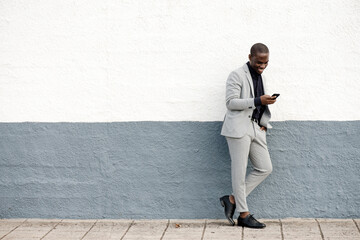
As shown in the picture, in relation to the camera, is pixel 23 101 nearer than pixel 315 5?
No

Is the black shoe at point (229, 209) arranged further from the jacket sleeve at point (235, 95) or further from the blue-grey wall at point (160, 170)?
the jacket sleeve at point (235, 95)

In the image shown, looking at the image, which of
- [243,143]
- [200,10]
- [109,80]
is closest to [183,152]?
[243,143]

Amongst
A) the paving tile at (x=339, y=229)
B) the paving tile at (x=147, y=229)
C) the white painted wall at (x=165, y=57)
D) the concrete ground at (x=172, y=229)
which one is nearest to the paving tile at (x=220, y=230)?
the concrete ground at (x=172, y=229)

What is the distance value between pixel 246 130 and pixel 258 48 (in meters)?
0.85

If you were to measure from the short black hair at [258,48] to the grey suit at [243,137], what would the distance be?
228 millimetres

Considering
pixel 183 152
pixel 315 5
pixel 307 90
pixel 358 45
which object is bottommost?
pixel 183 152

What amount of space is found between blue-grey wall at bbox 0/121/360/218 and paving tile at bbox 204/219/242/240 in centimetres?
13

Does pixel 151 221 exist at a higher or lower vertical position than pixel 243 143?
lower

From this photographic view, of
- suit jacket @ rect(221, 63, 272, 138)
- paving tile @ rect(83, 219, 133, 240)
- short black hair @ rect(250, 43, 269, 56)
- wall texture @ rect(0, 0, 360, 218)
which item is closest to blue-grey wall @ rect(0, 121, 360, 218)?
wall texture @ rect(0, 0, 360, 218)

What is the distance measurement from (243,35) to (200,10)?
0.55 metres

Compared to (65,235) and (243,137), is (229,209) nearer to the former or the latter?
(243,137)

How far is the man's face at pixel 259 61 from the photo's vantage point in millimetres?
5547

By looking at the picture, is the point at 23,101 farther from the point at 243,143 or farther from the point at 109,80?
the point at 243,143

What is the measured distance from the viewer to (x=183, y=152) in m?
6.21
